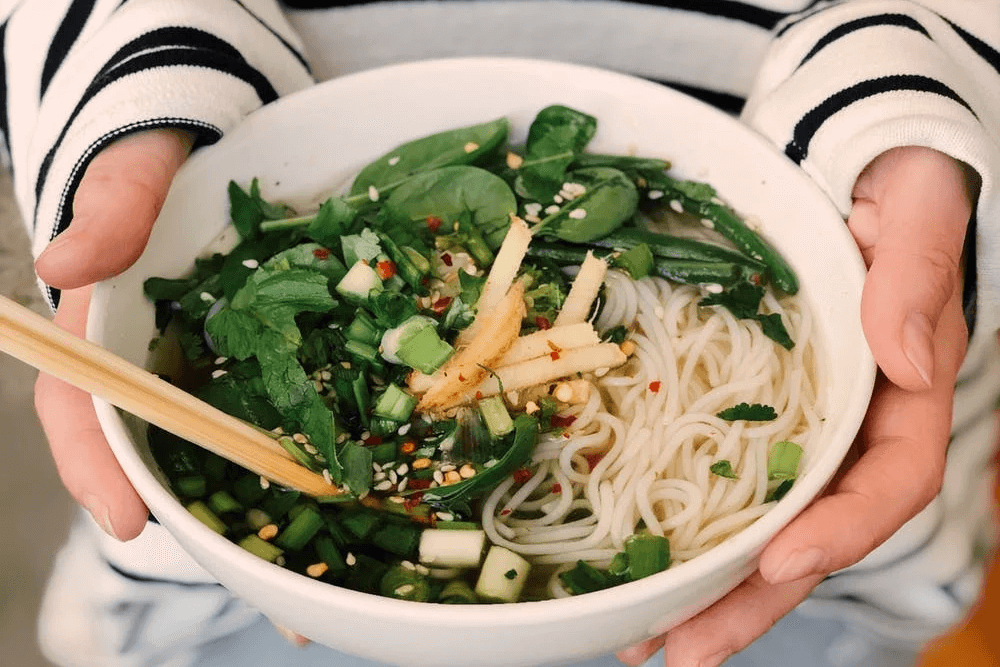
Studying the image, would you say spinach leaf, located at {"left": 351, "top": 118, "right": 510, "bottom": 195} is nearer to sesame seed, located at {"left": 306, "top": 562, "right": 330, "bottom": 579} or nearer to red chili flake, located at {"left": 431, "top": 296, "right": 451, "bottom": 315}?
red chili flake, located at {"left": 431, "top": 296, "right": 451, "bottom": 315}

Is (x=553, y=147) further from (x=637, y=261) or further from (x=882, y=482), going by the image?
(x=882, y=482)

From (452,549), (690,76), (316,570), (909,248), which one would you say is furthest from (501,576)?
(690,76)

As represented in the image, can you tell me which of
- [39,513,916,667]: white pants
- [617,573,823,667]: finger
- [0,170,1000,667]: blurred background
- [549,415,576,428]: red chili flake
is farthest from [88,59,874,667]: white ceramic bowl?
[0,170,1000,667]: blurred background

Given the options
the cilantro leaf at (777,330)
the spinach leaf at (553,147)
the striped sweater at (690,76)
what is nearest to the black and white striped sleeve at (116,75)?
the striped sweater at (690,76)

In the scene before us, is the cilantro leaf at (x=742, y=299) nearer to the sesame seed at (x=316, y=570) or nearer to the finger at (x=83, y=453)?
the sesame seed at (x=316, y=570)

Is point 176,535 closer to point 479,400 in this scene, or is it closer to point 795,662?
point 479,400

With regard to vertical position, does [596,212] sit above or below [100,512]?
above
